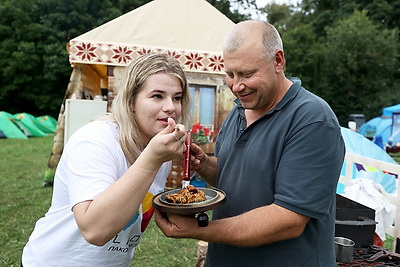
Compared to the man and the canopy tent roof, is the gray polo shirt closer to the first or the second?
the man

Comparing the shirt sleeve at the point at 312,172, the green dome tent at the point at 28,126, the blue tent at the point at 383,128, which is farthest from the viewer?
the green dome tent at the point at 28,126

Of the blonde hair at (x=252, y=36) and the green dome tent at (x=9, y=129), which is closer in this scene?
the blonde hair at (x=252, y=36)

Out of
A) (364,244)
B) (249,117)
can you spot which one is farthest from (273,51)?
(364,244)

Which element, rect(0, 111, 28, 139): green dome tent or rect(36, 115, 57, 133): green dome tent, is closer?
rect(0, 111, 28, 139): green dome tent

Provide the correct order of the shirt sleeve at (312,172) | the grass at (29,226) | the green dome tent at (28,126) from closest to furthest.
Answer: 1. the shirt sleeve at (312,172)
2. the grass at (29,226)
3. the green dome tent at (28,126)

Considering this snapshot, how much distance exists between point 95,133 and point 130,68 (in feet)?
1.27

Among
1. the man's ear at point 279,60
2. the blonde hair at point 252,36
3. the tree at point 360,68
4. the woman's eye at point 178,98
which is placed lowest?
the woman's eye at point 178,98

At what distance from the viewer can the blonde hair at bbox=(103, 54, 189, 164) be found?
5.44 feet

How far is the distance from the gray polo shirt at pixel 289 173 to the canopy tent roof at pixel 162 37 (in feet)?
17.7

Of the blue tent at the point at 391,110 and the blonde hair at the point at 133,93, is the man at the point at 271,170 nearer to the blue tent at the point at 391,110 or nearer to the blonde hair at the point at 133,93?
the blonde hair at the point at 133,93

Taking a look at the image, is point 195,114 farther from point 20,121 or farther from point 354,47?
point 354,47

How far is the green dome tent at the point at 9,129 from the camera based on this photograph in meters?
16.6

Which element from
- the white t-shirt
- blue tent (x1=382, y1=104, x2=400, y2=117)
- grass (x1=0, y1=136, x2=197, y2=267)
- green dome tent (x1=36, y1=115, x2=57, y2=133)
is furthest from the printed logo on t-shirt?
green dome tent (x1=36, y1=115, x2=57, y2=133)

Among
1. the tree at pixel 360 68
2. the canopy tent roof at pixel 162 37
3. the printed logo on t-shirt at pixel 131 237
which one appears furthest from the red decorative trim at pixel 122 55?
the tree at pixel 360 68
